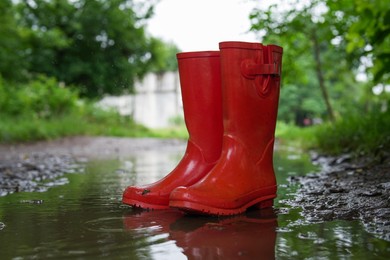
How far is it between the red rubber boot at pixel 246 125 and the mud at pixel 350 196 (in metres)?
0.19

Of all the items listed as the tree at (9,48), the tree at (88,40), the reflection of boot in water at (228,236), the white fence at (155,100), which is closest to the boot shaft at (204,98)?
the reflection of boot in water at (228,236)

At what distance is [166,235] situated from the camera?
1.46 m

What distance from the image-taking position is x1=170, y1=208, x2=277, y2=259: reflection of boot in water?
1.23m

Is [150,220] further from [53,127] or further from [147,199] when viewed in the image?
[53,127]

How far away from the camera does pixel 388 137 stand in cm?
353

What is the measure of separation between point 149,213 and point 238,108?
0.52 m

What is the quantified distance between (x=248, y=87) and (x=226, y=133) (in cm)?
20

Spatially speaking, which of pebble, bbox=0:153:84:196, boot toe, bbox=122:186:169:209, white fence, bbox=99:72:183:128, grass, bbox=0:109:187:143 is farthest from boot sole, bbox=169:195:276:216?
white fence, bbox=99:72:183:128

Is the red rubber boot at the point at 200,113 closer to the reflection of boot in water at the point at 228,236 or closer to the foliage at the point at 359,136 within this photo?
the reflection of boot in water at the point at 228,236

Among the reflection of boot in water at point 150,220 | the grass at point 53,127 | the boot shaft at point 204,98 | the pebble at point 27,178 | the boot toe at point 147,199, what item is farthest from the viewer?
the grass at point 53,127

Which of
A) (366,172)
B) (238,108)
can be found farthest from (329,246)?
(366,172)

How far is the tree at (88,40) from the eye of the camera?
17.6 meters

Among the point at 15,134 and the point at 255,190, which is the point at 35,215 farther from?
the point at 15,134

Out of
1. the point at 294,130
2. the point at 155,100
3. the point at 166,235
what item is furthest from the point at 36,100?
the point at 155,100
